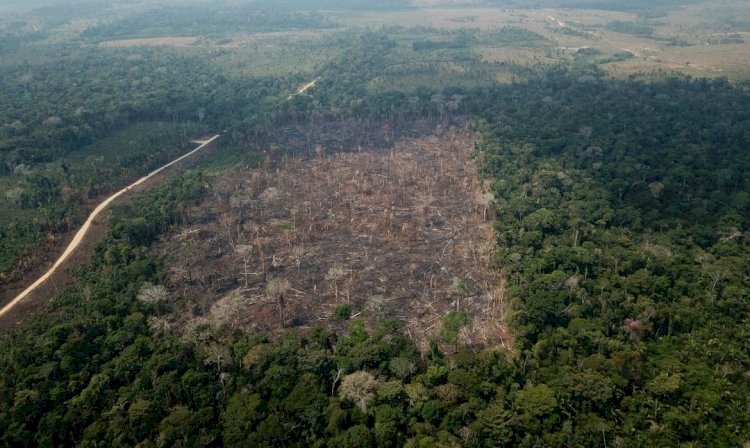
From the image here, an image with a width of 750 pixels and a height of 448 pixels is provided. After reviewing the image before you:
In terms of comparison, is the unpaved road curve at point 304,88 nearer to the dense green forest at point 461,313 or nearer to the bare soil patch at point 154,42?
the dense green forest at point 461,313

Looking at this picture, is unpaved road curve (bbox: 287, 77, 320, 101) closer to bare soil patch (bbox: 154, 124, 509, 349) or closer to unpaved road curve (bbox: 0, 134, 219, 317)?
unpaved road curve (bbox: 0, 134, 219, 317)

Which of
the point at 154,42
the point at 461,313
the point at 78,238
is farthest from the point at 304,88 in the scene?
the point at 461,313

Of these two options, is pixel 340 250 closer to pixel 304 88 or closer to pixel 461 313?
pixel 461 313

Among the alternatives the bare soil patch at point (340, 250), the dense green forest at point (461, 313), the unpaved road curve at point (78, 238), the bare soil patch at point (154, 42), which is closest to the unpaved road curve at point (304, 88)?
the dense green forest at point (461, 313)

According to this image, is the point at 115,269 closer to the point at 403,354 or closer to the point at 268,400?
the point at 268,400

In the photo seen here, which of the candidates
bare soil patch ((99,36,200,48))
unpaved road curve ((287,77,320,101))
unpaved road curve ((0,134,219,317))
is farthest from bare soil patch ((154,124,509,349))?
bare soil patch ((99,36,200,48))
